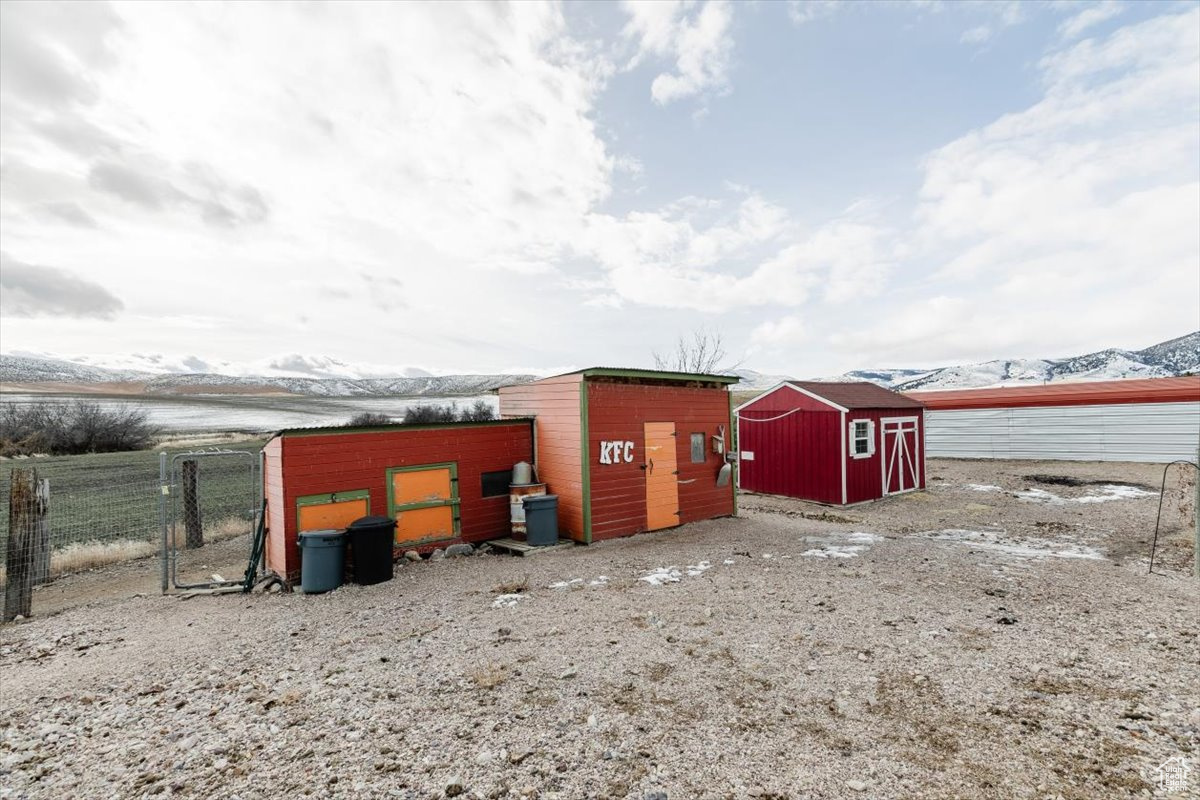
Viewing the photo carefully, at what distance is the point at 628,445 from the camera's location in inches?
434

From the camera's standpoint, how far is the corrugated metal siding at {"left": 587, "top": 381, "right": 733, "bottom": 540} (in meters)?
10.6

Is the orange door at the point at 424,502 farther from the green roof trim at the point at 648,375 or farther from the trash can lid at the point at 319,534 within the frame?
the green roof trim at the point at 648,375

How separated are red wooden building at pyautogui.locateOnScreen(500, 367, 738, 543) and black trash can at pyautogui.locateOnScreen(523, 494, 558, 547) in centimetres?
51

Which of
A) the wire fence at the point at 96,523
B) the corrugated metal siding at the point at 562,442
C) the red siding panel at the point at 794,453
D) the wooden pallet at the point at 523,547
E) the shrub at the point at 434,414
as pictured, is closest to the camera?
the wire fence at the point at 96,523

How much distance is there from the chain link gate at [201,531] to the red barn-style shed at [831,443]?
43.2 feet

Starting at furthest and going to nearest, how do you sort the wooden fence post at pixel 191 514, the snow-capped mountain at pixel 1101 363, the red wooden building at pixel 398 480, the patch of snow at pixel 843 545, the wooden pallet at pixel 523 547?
1. the snow-capped mountain at pixel 1101 363
2. the wooden fence post at pixel 191 514
3. the wooden pallet at pixel 523 547
4. the patch of snow at pixel 843 545
5. the red wooden building at pixel 398 480

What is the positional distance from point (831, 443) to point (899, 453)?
3162 mm

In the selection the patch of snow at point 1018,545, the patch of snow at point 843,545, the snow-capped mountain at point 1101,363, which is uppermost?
the snow-capped mountain at point 1101,363

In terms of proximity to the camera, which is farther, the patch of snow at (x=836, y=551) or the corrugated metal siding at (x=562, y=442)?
the corrugated metal siding at (x=562, y=442)

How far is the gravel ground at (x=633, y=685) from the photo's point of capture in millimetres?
3443

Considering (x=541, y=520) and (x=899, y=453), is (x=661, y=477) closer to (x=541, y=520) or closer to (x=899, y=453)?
(x=541, y=520)

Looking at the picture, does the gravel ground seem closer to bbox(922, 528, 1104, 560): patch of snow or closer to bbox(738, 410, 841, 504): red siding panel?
bbox(922, 528, 1104, 560): patch of snow

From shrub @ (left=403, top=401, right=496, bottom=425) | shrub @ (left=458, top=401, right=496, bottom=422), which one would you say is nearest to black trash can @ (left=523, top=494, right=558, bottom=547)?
shrub @ (left=403, top=401, right=496, bottom=425)

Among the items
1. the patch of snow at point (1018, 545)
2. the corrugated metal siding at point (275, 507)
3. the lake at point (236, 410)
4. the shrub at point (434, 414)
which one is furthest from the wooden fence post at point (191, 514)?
the lake at point (236, 410)
